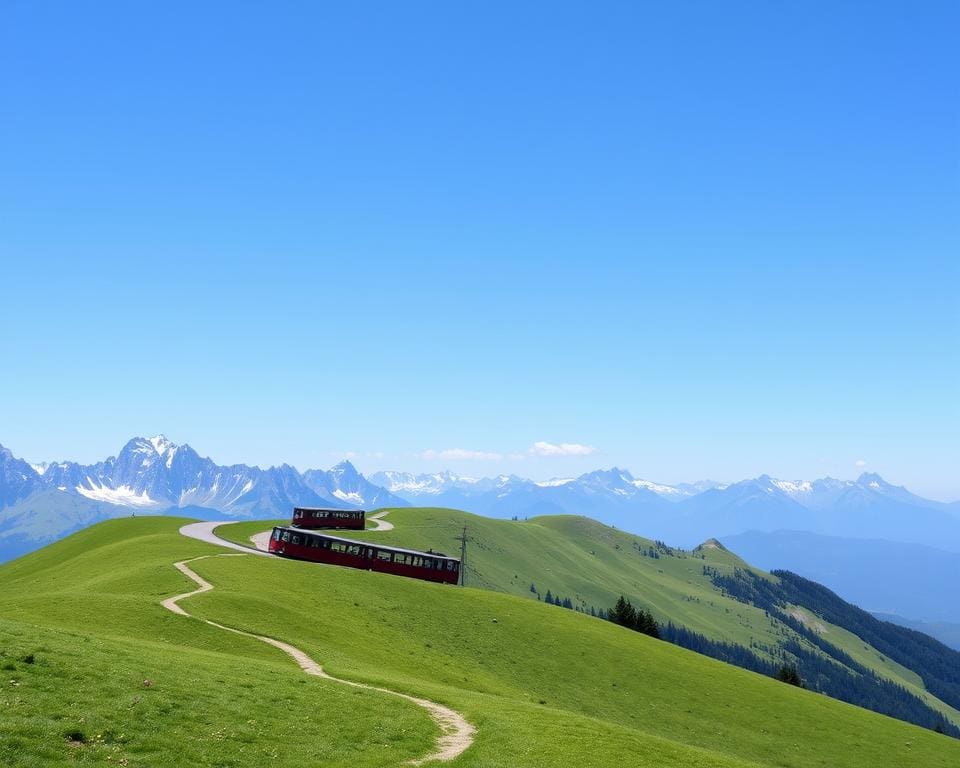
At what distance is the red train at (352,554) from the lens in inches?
3585

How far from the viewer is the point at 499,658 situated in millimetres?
67375

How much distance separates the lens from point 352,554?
9150 centimetres

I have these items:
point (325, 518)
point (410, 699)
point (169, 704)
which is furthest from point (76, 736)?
point (325, 518)

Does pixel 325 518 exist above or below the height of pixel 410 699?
above

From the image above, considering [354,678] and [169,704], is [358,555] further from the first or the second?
[169,704]

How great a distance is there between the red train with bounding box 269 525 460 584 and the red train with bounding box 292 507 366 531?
25405 millimetres

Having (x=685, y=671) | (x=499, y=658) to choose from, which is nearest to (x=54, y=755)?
(x=499, y=658)

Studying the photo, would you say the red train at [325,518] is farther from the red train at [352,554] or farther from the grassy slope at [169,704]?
the grassy slope at [169,704]

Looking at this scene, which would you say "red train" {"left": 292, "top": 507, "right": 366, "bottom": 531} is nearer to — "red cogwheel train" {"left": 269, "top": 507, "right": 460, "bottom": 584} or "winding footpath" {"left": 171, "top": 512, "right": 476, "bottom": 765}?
"red cogwheel train" {"left": 269, "top": 507, "right": 460, "bottom": 584}

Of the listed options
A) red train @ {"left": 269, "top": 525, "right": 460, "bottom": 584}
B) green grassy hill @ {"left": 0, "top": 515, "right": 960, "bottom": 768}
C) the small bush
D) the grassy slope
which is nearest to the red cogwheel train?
red train @ {"left": 269, "top": 525, "right": 460, "bottom": 584}

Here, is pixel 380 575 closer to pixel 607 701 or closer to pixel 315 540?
pixel 315 540

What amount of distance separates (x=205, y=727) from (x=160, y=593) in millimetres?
37198

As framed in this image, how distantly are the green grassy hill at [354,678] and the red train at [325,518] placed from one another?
86.4ft

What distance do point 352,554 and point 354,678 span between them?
165 ft
